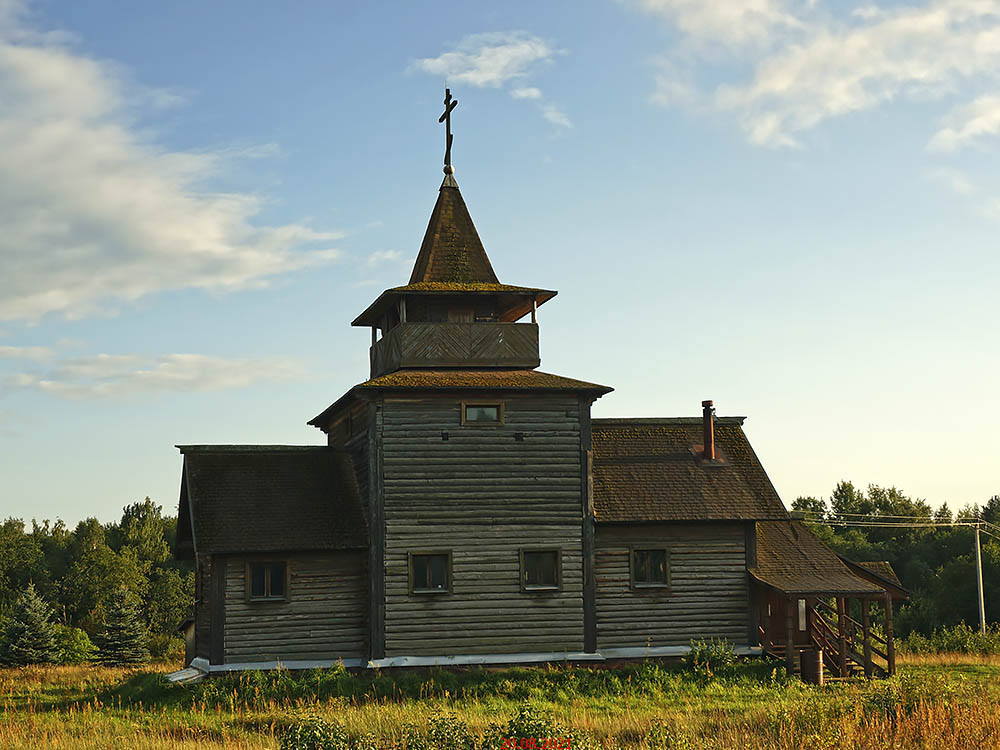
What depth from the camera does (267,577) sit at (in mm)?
27953

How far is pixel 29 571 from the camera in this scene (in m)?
84.1

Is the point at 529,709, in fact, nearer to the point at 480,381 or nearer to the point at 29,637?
the point at 480,381

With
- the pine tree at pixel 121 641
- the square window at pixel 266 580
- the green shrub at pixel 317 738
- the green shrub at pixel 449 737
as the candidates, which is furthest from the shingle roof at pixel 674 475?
the pine tree at pixel 121 641

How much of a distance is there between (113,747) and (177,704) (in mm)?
7416

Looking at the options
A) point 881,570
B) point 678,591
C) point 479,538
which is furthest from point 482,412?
point 881,570

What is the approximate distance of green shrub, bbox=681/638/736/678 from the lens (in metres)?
27.8

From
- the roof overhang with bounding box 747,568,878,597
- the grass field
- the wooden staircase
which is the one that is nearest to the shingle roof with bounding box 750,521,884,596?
the roof overhang with bounding box 747,568,878,597

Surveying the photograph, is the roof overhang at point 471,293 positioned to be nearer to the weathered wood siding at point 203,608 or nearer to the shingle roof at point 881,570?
the weathered wood siding at point 203,608

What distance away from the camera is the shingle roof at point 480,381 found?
28281 mm

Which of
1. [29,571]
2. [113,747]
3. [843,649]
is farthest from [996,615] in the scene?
[29,571]

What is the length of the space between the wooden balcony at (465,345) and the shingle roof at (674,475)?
3.32 m

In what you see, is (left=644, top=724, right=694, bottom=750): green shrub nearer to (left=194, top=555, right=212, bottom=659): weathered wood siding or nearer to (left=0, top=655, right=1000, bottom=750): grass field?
(left=0, top=655, right=1000, bottom=750): grass field

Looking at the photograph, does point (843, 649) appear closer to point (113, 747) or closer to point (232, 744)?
point (232, 744)

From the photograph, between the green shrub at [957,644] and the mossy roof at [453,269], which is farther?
the green shrub at [957,644]
